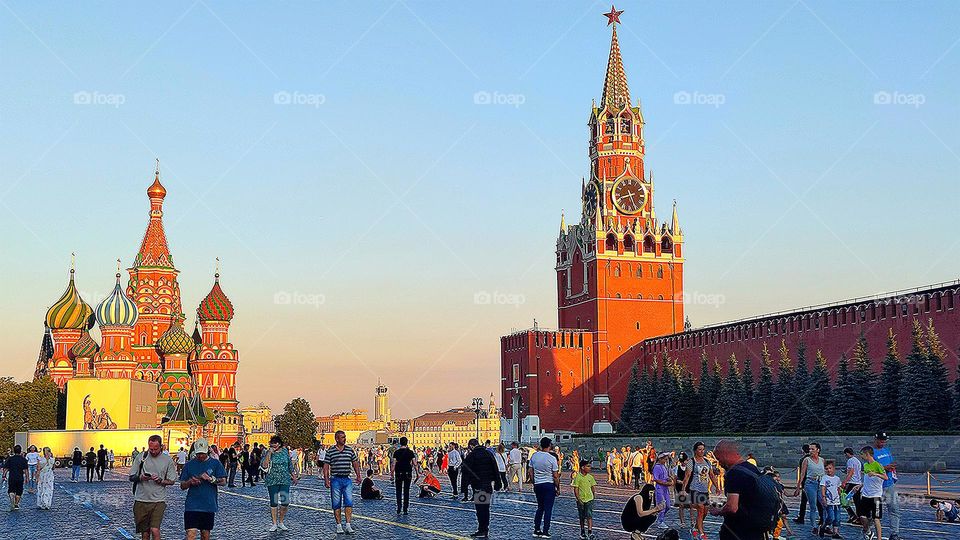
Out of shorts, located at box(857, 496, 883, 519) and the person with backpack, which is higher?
the person with backpack

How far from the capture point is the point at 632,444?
183ft

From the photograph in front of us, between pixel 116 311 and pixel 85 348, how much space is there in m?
7.55

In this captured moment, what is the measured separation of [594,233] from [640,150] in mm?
9215

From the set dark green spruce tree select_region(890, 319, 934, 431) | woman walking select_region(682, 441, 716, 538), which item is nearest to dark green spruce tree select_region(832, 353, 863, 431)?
dark green spruce tree select_region(890, 319, 934, 431)

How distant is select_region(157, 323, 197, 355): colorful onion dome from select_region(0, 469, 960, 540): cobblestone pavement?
61.1m

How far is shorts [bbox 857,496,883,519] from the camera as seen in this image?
13.7 m

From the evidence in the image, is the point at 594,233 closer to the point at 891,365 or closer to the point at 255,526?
the point at 891,365

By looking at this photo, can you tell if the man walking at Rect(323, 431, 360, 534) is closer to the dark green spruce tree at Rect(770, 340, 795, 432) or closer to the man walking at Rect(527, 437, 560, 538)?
the man walking at Rect(527, 437, 560, 538)

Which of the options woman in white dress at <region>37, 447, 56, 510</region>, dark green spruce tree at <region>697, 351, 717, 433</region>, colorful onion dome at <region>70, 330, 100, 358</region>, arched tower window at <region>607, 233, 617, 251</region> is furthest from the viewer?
colorful onion dome at <region>70, 330, 100, 358</region>

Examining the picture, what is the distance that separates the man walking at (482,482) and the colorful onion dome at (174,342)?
242 feet

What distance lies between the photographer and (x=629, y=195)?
84.4m

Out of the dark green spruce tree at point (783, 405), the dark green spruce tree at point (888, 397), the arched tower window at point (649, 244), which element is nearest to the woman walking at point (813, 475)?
the dark green spruce tree at point (888, 397)

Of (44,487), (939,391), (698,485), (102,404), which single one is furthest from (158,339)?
(698,485)

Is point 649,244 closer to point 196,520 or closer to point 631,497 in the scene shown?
point 631,497
